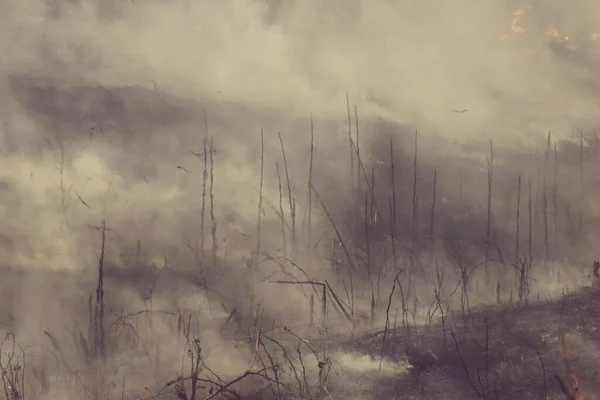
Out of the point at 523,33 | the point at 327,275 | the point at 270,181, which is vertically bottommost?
the point at 327,275

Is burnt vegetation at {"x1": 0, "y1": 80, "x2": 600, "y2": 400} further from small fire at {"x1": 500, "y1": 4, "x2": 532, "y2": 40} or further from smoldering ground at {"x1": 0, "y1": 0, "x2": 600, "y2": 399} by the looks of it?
small fire at {"x1": 500, "y1": 4, "x2": 532, "y2": 40}

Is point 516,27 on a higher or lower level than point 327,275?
higher

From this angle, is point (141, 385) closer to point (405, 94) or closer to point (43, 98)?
point (43, 98)

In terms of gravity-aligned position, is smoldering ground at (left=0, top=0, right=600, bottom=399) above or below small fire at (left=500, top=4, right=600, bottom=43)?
below

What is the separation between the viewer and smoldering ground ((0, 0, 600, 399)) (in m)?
3.27

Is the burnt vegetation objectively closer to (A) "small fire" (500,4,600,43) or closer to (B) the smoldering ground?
(B) the smoldering ground

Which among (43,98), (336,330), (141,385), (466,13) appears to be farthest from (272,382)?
(466,13)

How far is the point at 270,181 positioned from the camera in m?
3.65

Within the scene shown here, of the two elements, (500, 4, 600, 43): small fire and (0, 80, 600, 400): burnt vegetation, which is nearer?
(0, 80, 600, 400): burnt vegetation

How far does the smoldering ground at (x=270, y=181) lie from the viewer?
3271 millimetres

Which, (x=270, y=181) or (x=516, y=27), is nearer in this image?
(x=270, y=181)

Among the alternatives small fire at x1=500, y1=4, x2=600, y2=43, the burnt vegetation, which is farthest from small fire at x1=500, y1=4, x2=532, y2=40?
the burnt vegetation

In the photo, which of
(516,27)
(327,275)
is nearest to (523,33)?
(516,27)

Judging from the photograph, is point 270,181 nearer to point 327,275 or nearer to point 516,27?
point 327,275
